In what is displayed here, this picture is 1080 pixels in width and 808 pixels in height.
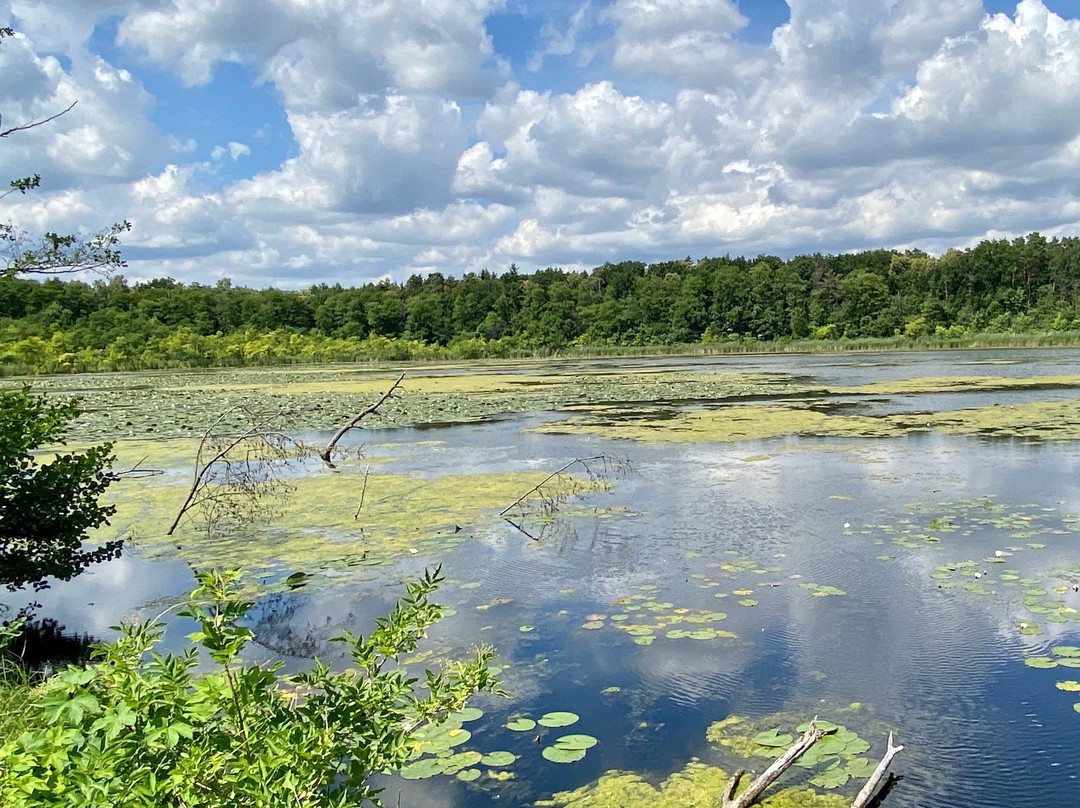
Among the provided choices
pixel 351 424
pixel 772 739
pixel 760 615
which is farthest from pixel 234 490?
pixel 772 739

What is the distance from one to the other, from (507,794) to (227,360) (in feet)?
183

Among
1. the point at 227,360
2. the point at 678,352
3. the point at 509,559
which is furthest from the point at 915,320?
the point at 509,559

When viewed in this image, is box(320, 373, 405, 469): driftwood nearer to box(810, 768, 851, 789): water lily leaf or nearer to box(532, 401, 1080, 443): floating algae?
box(532, 401, 1080, 443): floating algae

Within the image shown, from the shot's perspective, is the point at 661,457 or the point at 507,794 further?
the point at 661,457

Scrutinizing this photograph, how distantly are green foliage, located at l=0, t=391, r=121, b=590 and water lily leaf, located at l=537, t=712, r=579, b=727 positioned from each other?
11.7 ft

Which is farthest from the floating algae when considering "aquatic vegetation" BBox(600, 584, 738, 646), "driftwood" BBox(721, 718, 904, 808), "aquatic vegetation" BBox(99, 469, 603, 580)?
"driftwood" BBox(721, 718, 904, 808)

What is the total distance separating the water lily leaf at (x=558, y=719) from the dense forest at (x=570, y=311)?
52.2 m

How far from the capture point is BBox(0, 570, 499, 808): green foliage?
6.86 ft

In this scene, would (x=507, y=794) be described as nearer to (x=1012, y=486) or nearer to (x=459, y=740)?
(x=459, y=740)

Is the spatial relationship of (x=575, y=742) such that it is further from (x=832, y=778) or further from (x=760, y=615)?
(x=760, y=615)

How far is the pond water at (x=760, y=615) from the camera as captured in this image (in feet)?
12.8

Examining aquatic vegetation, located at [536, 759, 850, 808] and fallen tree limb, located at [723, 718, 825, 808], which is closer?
fallen tree limb, located at [723, 718, 825, 808]

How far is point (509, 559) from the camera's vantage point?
7242 millimetres

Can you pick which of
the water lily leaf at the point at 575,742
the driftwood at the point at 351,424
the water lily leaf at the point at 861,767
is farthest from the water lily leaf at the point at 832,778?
the driftwood at the point at 351,424
